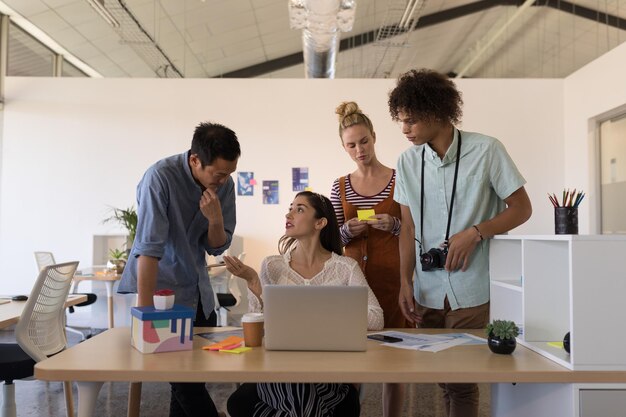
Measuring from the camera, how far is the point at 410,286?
7.49ft

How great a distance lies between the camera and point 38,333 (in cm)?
285

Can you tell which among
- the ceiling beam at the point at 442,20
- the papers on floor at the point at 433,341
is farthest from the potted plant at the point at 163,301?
the ceiling beam at the point at 442,20

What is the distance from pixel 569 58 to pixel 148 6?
6933mm

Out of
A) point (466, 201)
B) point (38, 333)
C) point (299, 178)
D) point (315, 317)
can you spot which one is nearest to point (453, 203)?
point (466, 201)

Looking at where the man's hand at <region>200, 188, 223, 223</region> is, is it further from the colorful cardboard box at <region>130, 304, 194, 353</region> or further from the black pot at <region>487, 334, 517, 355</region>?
the black pot at <region>487, 334, 517, 355</region>

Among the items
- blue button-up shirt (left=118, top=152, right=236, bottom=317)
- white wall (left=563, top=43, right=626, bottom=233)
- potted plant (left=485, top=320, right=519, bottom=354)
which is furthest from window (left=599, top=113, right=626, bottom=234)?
blue button-up shirt (left=118, top=152, right=236, bottom=317)

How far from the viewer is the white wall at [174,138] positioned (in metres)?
7.17

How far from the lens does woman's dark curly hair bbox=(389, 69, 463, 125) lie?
6.83 ft

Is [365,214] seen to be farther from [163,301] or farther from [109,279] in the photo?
[109,279]

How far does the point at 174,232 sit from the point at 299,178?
5122mm

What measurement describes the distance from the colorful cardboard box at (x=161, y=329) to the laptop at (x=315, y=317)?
0.84 feet

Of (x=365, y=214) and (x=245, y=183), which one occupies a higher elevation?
(x=245, y=183)

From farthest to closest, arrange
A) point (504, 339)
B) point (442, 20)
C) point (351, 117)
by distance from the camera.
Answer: point (442, 20), point (351, 117), point (504, 339)

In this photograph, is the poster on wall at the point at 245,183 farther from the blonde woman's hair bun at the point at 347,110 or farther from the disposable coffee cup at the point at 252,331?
the disposable coffee cup at the point at 252,331
